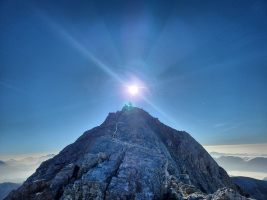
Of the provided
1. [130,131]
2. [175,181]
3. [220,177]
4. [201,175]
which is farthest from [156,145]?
[220,177]

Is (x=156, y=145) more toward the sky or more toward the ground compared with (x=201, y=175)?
more toward the sky

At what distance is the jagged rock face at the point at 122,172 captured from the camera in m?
53.5

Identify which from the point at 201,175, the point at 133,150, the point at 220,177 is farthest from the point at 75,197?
the point at 220,177

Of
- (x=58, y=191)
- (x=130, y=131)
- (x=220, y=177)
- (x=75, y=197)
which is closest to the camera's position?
(x=75, y=197)

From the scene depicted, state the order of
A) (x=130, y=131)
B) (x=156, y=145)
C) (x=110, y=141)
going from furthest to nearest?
(x=130, y=131) → (x=156, y=145) → (x=110, y=141)

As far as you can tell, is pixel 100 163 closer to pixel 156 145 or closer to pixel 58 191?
pixel 58 191

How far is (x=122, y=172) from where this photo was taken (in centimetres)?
6072

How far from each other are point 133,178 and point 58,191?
1655 cm

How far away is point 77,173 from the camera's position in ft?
205

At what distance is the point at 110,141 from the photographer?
84.1m

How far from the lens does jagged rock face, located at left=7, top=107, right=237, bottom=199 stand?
53531 millimetres

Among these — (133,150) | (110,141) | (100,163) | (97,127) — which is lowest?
(100,163)

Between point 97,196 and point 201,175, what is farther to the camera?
point 201,175

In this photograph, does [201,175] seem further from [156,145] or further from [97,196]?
[97,196]
